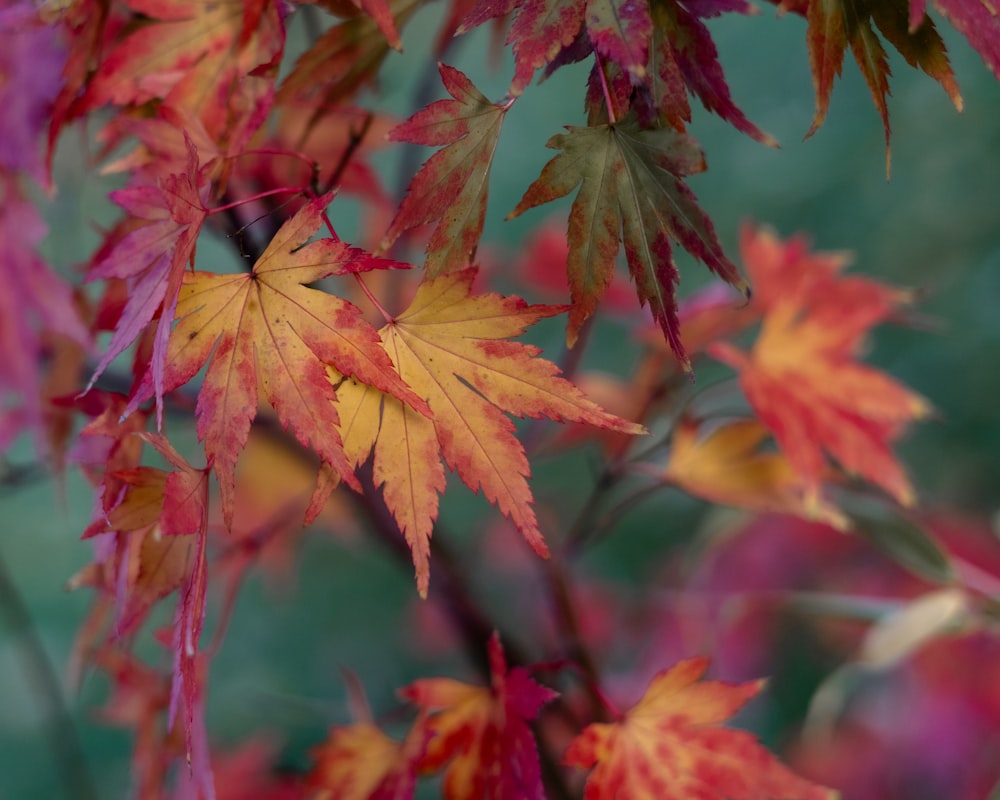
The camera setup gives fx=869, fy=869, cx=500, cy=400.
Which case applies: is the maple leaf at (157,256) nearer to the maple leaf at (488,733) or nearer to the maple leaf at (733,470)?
the maple leaf at (488,733)

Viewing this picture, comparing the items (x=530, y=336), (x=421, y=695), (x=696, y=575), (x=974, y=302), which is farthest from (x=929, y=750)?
(x=421, y=695)

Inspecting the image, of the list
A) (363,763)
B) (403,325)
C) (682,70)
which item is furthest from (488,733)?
(682,70)

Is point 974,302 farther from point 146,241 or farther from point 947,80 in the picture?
point 146,241

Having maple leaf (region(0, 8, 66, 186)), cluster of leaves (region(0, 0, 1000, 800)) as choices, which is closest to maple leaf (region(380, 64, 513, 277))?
cluster of leaves (region(0, 0, 1000, 800))

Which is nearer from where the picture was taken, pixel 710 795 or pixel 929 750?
pixel 710 795

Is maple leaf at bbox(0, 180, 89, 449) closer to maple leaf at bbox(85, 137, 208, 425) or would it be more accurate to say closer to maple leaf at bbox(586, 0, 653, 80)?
maple leaf at bbox(85, 137, 208, 425)

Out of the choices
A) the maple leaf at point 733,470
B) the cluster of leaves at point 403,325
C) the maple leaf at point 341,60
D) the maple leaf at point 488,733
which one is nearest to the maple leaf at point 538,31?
the cluster of leaves at point 403,325
